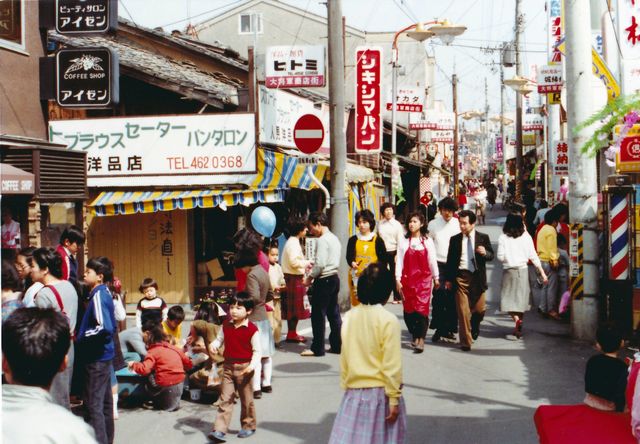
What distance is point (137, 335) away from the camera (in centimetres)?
926

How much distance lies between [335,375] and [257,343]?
8.82 ft

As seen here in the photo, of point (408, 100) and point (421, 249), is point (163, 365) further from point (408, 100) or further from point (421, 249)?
point (408, 100)

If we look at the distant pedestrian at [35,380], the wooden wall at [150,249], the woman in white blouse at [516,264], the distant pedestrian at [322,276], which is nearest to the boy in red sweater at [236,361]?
the distant pedestrian at [322,276]

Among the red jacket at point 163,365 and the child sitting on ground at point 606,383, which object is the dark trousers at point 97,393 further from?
the child sitting on ground at point 606,383

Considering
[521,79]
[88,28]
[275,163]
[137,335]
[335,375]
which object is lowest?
[335,375]

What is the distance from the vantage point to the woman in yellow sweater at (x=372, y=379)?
5.42 m

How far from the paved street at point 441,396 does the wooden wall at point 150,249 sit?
499 centimetres

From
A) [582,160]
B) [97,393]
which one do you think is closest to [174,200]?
[582,160]

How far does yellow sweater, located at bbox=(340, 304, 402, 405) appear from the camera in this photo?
213 inches

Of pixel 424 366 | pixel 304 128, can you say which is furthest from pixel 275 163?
pixel 424 366

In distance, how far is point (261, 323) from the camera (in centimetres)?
868

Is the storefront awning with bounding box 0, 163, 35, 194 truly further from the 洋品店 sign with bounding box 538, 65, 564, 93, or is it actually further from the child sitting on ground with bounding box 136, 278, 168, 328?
the 洋品店 sign with bounding box 538, 65, 564, 93

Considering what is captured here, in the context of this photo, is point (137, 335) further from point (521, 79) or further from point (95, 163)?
point (521, 79)

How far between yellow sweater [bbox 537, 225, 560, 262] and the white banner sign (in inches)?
221
